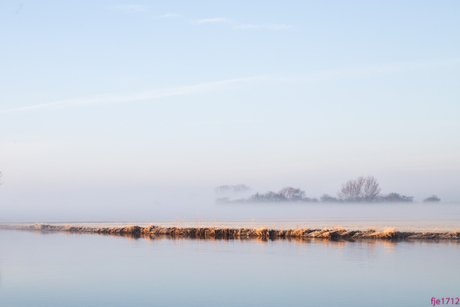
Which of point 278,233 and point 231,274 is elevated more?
point 278,233

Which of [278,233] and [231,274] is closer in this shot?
[231,274]

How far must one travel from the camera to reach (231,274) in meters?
15.3

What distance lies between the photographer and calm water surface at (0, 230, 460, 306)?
12.1 meters

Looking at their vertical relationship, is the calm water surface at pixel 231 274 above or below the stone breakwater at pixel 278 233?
below

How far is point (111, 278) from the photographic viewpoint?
48.5 feet

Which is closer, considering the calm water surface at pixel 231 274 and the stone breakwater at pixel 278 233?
the calm water surface at pixel 231 274

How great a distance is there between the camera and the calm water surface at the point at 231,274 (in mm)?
12062

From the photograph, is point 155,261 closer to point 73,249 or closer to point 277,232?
point 73,249

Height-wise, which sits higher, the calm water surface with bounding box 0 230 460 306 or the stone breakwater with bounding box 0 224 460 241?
the stone breakwater with bounding box 0 224 460 241

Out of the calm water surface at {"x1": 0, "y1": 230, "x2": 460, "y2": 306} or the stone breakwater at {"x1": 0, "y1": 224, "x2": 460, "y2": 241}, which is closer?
the calm water surface at {"x1": 0, "y1": 230, "x2": 460, "y2": 306}

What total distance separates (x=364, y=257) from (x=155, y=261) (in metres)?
7.30

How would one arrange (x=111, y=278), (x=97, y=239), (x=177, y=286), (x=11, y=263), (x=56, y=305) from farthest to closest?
(x=97, y=239) → (x=11, y=263) → (x=111, y=278) → (x=177, y=286) → (x=56, y=305)

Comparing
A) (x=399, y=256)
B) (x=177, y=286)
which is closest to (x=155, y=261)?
(x=177, y=286)

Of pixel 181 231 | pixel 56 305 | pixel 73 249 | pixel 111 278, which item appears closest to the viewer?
pixel 56 305
